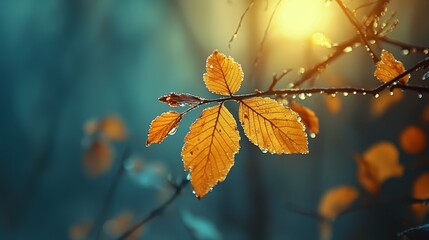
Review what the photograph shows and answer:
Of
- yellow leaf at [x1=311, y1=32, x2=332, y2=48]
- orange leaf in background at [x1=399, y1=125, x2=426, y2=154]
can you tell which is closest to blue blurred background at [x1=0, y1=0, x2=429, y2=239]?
orange leaf in background at [x1=399, y1=125, x2=426, y2=154]

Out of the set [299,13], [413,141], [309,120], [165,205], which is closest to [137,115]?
[413,141]

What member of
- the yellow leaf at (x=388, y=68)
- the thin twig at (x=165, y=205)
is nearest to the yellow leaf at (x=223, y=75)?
the yellow leaf at (x=388, y=68)

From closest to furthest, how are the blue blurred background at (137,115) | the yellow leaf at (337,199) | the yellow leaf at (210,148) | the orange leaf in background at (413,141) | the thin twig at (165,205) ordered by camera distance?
the yellow leaf at (210,148), the thin twig at (165,205), the orange leaf in background at (413,141), the yellow leaf at (337,199), the blue blurred background at (137,115)

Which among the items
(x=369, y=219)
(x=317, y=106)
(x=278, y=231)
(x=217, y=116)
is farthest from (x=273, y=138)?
(x=278, y=231)

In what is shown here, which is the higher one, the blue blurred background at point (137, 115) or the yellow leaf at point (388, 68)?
the yellow leaf at point (388, 68)

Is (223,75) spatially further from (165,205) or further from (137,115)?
(137,115)

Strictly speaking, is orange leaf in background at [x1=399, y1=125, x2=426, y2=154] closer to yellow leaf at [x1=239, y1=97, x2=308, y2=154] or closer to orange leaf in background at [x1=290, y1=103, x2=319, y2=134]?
orange leaf in background at [x1=290, y1=103, x2=319, y2=134]

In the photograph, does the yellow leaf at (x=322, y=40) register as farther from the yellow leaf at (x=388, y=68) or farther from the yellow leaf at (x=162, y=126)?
the yellow leaf at (x=162, y=126)

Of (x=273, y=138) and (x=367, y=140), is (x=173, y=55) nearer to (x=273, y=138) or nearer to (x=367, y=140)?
(x=367, y=140)
